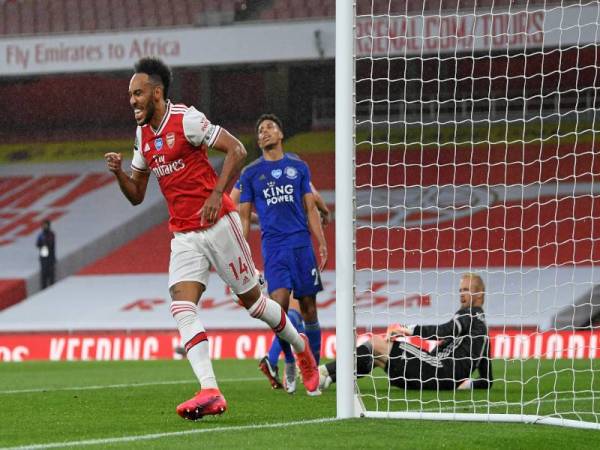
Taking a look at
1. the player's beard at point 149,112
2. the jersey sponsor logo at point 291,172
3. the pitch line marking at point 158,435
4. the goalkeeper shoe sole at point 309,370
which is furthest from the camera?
the jersey sponsor logo at point 291,172

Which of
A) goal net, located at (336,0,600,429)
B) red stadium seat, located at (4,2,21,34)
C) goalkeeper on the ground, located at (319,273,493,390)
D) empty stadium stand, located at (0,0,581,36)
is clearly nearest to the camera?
goalkeeper on the ground, located at (319,273,493,390)

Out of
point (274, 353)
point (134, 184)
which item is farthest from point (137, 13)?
point (134, 184)

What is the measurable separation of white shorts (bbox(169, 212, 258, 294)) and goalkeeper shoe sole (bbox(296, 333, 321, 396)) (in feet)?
3.49

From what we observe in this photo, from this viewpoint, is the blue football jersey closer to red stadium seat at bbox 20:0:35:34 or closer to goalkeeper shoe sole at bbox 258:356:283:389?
goalkeeper shoe sole at bbox 258:356:283:389

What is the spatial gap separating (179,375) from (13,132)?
19813 mm

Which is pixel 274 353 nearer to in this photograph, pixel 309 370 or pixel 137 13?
pixel 309 370

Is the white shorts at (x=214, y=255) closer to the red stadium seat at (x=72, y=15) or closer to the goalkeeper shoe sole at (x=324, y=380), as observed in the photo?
the goalkeeper shoe sole at (x=324, y=380)

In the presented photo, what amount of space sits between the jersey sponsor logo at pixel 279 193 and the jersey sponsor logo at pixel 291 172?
0.07 m

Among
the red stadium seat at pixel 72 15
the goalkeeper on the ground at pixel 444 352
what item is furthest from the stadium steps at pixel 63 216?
the goalkeeper on the ground at pixel 444 352

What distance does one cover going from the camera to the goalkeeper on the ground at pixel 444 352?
874cm

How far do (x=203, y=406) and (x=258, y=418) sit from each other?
586 mm

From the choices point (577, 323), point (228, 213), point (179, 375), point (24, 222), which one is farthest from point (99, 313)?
point (228, 213)

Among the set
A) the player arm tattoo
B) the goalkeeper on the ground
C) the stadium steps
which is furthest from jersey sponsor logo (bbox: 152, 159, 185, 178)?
the stadium steps

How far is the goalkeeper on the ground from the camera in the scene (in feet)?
28.7
